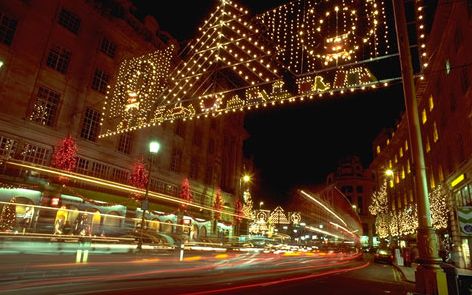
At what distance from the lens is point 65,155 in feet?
72.2

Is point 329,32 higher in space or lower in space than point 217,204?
higher

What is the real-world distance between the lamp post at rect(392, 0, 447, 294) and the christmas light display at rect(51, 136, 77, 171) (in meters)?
20.5

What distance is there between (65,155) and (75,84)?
608 centimetres

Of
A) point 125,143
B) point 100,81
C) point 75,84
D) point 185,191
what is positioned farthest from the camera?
point 185,191

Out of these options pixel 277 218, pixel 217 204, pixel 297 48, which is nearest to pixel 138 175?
pixel 217 204

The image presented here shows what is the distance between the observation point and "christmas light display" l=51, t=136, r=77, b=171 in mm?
21703

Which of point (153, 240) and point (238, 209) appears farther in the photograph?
point (238, 209)

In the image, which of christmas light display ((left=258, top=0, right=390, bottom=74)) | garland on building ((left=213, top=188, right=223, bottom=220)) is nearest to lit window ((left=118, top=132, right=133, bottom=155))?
garland on building ((left=213, top=188, right=223, bottom=220))

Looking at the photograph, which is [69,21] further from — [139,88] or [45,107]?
[139,88]

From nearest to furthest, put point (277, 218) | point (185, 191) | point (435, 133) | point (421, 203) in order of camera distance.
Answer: point (421, 203) < point (185, 191) < point (435, 133) < point (277, 218)

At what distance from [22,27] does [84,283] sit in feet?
66.8

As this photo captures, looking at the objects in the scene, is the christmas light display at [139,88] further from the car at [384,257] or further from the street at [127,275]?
the car at [384,257]

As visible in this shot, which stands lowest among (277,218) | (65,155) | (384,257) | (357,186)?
(384,257)

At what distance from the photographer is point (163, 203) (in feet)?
96.6
